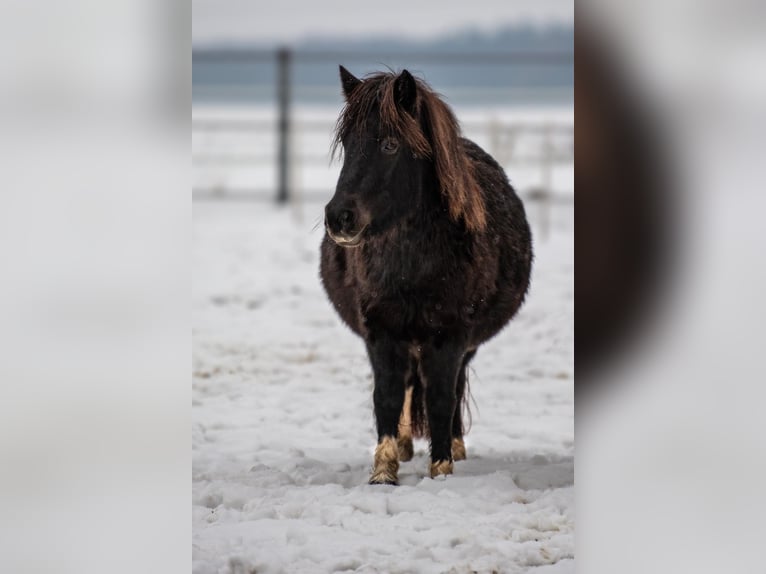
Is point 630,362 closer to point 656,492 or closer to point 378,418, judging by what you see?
Result: point 656,492

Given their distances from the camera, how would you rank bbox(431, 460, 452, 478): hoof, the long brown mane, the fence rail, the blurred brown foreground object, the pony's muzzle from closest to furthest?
the blurred brown foreground object
the pony's muzzle
the long brown mane
bbox(431, 460, 452, 478): hoof
the fence rail

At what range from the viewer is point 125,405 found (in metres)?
1.46

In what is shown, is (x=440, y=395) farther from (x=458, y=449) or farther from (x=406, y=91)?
(x=406, y=91)

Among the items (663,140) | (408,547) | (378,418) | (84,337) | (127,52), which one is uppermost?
(127,52)

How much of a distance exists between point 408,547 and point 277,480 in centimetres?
62

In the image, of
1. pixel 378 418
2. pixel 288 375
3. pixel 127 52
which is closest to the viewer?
pixel 127 52

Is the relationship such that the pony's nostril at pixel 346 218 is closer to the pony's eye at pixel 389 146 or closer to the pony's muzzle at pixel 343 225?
the pony's muzzle at pixel 343 225

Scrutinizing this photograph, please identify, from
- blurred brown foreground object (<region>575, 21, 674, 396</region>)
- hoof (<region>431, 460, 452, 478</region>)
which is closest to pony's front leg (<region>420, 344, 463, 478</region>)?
hoof (<region>431, 460, 452, 478</region>)

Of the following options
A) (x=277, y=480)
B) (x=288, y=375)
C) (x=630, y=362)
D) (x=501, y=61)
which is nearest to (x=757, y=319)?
(x=630, y=362)

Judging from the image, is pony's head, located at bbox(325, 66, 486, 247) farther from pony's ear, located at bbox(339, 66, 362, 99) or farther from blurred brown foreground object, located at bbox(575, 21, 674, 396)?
blurred brown foreground object, located at bbox(575, 21, 674, 396)

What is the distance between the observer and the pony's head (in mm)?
2193

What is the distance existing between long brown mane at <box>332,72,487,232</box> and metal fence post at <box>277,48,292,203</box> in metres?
3.94

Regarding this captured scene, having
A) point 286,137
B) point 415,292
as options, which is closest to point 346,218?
point 415,292

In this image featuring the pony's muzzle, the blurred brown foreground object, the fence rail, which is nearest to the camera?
the blurred brown foreground object
